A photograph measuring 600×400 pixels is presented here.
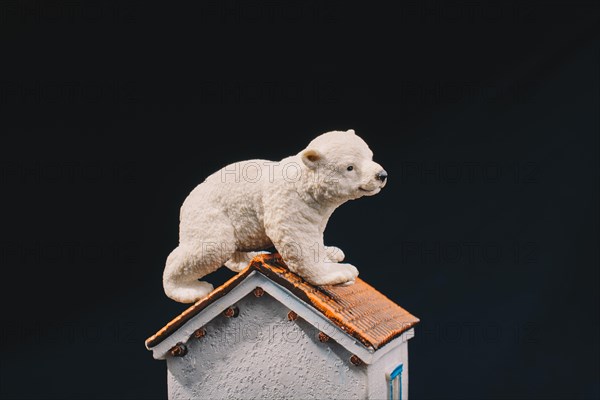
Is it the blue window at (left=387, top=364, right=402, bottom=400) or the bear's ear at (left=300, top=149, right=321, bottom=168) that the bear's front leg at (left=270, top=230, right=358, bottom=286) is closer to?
the bear's ear at (left=300, top=149, right=321, bottom=168)

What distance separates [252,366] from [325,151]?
114 centimetres

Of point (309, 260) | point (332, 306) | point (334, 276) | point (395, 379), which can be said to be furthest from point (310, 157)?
point (395, 379)

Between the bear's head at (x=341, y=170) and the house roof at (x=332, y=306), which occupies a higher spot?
the bear's head at (x=341, y=170)

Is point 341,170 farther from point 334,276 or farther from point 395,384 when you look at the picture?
point 395,384

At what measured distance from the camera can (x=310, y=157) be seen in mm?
3543

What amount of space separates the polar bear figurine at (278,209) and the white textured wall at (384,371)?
1.44 feet

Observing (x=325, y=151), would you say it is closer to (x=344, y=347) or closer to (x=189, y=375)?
(x=344, y=347)

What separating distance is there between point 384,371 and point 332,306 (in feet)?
1.64

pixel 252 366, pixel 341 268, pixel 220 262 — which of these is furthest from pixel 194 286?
pixel 341 268

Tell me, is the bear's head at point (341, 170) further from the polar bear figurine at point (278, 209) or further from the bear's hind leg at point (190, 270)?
the bear's hind leg at point (190, 270)

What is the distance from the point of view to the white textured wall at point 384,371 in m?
3.60

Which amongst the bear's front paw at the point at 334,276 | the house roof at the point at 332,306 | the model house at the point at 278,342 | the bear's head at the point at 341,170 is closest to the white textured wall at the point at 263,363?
the model house at the point at 278,342

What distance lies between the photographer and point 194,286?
3.90 meters

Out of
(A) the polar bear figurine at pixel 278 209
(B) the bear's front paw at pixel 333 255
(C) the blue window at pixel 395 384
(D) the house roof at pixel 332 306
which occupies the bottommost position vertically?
(C) the blue window at pixel 395 384
